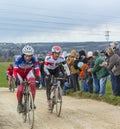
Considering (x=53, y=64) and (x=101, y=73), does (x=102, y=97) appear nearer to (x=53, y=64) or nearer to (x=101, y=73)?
(x=101, y=73)

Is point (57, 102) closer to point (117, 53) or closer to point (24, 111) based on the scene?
point (24, 111)

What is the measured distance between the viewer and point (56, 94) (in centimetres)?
1248

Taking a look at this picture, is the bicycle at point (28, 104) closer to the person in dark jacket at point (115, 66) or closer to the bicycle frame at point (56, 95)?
the bicycle frame at point (56, 95)

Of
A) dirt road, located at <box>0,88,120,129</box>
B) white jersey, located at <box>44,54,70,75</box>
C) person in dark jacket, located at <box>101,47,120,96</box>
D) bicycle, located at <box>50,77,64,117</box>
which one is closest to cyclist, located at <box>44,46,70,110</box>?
white jersey, located at <box>44,54,70,75</box>

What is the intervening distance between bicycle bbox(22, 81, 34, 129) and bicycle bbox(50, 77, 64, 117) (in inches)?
56.3

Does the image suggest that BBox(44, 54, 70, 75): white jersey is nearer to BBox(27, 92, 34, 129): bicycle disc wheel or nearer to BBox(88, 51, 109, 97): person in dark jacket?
BBox(27, 92, 34, 129): bicycle disc wheel

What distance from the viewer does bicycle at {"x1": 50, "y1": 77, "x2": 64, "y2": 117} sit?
12.4 metres

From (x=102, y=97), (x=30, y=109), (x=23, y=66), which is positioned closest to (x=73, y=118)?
(x=30, y=109)

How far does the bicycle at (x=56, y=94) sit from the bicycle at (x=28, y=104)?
56.3 inches

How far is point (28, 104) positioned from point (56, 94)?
1.78 meters

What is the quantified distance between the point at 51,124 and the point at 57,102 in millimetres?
1628

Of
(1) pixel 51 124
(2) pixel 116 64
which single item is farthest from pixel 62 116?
(2) pixel 116 64

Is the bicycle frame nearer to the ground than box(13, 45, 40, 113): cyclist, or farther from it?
nearer to the ground

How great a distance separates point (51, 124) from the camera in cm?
1091
